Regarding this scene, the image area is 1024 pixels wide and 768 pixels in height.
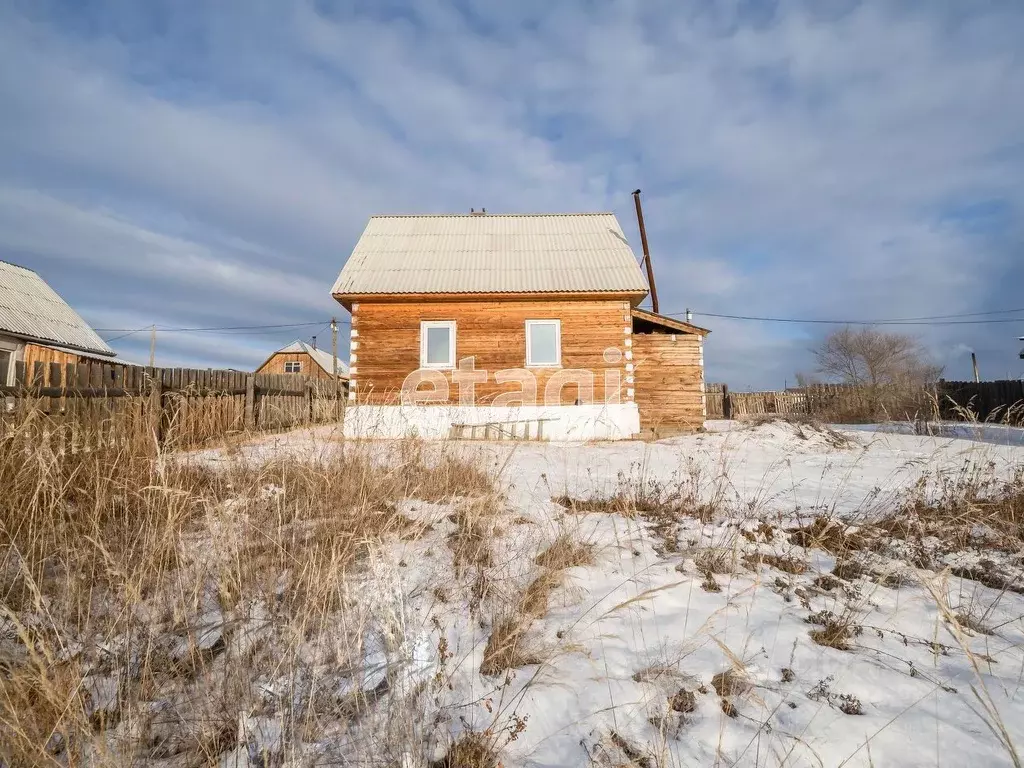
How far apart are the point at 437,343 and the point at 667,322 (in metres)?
6.25

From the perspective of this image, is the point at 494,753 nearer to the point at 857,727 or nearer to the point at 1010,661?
the point at 857,727

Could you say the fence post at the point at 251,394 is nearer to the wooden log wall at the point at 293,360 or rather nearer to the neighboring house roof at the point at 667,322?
the neighboring house roof at the point at 667,322

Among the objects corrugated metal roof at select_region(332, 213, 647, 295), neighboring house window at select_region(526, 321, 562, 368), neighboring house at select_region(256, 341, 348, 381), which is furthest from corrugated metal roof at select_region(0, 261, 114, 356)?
neighboring house at select_region(256, 341, 348, 381)

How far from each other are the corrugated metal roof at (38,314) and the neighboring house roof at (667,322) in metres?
18.9

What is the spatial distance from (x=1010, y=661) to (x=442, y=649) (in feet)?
8.13

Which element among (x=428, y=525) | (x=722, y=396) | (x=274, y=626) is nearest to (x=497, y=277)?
(x=428, y=525)

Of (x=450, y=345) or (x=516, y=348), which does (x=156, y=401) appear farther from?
(x=516, y=348)

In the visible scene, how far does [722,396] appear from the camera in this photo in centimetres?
2600

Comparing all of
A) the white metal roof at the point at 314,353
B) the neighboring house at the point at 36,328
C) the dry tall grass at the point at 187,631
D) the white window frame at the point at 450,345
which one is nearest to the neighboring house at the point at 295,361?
the white metal roof at the point at 314,353

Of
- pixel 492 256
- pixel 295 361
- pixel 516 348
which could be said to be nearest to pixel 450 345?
pixel 516 348

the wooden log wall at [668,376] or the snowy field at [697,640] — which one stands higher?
the wooden log wall at [668,376]

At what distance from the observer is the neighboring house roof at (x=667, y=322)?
1327 cm

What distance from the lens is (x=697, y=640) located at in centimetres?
231

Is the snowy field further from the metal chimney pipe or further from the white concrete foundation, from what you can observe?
the metal chimney pipe
